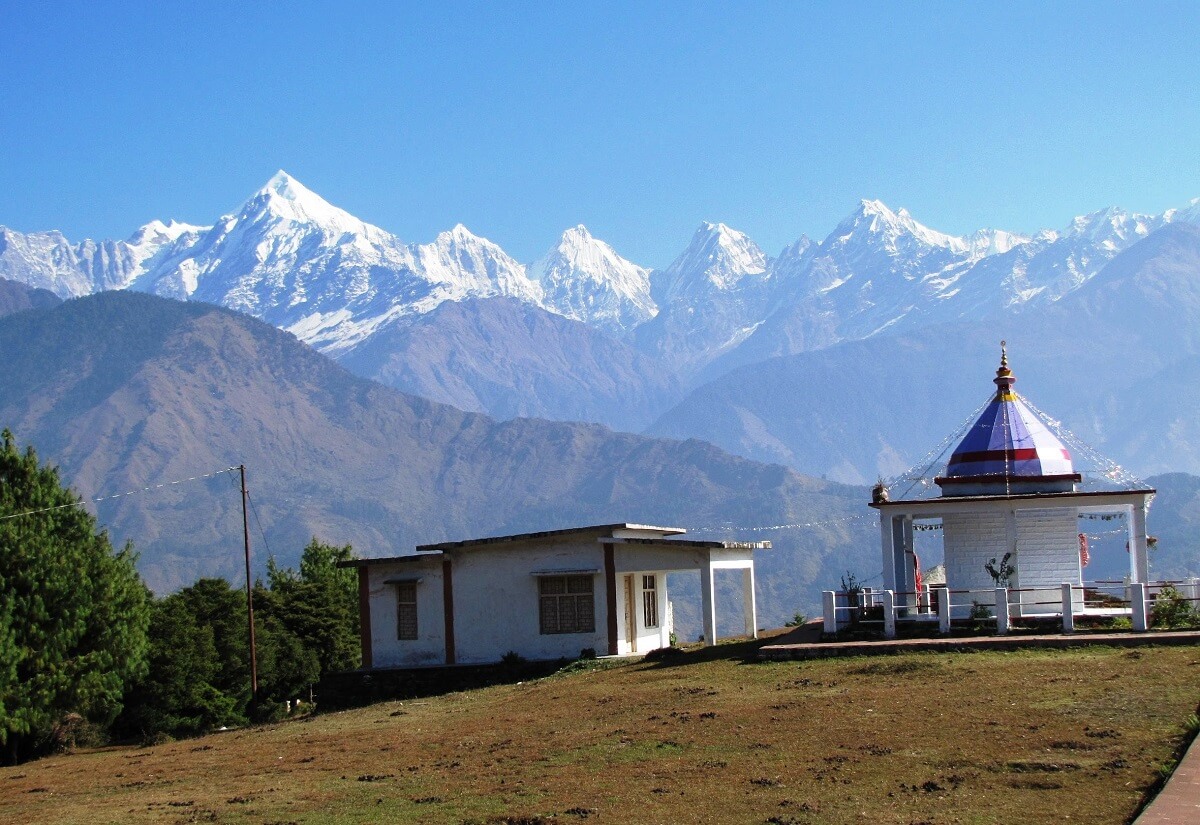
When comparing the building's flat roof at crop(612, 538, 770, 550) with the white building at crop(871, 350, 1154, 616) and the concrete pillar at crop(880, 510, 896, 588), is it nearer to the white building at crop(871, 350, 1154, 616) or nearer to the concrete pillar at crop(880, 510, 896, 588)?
the concrete pillar at crop(880, 510, 896, 588)

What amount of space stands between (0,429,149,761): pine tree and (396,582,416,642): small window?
307 inches

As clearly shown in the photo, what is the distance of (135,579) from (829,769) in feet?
109

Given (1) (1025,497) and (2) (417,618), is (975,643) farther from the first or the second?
(2) (417,618)

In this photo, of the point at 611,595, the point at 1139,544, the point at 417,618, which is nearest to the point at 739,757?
the point at 1139,544

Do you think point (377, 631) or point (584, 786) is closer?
point (584, 786)

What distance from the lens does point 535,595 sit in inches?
1778

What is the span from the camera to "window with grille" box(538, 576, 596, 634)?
44500 mm

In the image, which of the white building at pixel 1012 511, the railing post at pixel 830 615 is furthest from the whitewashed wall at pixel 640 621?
the railing post at pixel 830 615

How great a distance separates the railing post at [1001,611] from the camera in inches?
1259

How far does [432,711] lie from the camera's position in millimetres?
35625

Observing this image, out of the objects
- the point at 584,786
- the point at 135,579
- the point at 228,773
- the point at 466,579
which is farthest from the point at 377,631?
the point at 584,786

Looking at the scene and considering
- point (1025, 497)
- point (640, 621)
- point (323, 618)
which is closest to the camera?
point (1025, 497)

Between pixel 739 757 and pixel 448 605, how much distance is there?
80.0 ft

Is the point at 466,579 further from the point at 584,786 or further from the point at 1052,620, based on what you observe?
the point at 584,786
